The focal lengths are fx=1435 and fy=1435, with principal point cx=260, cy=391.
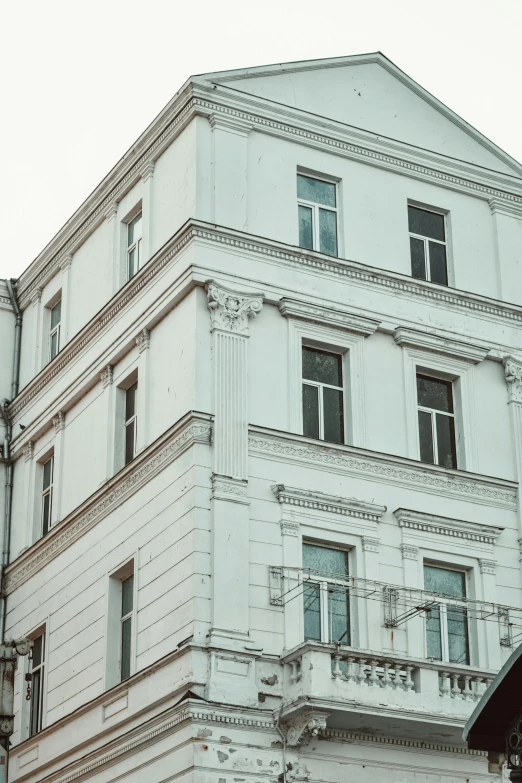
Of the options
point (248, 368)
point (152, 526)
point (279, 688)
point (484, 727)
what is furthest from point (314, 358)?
point (484, 727)

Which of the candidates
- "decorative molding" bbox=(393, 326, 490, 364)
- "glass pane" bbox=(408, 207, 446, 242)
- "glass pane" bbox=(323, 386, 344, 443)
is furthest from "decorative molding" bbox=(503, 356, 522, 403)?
"glass pane" bbox=(323, 386, 344, 443)

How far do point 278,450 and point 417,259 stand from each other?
6560 millimetres

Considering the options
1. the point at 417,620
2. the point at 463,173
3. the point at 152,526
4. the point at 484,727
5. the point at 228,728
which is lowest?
the point at 484,727

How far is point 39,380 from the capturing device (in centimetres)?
3419

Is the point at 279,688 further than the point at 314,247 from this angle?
No

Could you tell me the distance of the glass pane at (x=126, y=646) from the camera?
28.1 m

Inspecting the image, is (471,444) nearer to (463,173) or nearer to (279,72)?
(463,173)

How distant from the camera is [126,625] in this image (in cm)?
2856

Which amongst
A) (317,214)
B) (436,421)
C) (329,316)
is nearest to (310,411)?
(329,316)

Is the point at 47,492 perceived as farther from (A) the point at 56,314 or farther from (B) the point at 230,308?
(B) the point at 230,308

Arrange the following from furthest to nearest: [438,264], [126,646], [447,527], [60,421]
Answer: [60,421]
[438,264]
[447,527]
[126,646]

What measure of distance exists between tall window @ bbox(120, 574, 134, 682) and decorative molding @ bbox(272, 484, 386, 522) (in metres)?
3.77

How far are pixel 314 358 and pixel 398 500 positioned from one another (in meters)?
3.41

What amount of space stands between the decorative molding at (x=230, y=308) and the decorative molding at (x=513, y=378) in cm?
609
